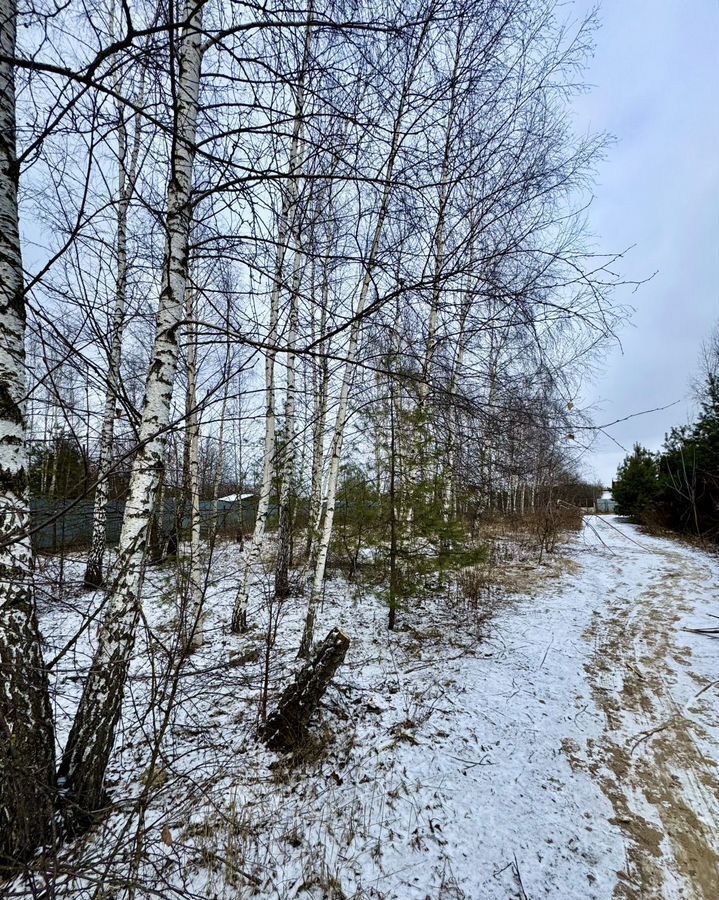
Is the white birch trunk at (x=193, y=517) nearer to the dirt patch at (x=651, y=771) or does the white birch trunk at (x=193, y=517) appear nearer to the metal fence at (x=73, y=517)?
the metal fence at (x=73, y=517)

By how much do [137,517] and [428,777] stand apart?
125 inches

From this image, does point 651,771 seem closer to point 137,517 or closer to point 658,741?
point 658,741

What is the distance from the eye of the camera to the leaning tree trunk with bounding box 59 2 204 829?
97.7 inches

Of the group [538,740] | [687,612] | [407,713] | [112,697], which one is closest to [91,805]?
[112,697]

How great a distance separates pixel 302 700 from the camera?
3551 mm

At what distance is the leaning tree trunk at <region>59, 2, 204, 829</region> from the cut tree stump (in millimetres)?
1388

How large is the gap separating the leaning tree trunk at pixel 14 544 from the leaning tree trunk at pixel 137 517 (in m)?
0.25

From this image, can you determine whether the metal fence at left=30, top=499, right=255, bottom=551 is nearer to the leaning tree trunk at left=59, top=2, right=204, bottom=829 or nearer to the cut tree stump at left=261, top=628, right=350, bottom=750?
the leaning tree trunk at left=59, top=2, right=204, bottom=829

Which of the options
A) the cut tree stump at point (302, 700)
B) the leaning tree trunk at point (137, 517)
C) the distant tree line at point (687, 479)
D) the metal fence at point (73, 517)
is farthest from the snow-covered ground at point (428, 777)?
the distant tree line at point (687, 479)

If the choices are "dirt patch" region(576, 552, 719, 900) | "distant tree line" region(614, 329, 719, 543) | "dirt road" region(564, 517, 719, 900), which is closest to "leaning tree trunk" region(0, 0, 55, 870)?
"dirt road" region(564, 517, 719, 900)

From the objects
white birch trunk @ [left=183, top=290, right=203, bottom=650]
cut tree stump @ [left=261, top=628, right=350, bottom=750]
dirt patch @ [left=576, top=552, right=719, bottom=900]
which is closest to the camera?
white birch trunk @ [left=183, top=290, right=203, bottom=650]

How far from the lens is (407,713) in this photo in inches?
156

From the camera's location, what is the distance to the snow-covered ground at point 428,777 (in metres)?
2.34

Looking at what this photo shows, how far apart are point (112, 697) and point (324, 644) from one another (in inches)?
67.3
